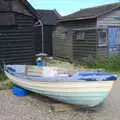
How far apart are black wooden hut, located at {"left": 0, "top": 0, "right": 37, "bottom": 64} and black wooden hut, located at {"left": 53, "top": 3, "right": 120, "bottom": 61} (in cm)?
475

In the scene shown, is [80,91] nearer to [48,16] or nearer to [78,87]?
[78,87]

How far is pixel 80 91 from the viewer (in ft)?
25.0

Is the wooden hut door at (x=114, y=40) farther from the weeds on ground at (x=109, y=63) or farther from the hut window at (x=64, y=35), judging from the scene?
the hut window at (x=64, y=35)

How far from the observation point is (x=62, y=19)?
21000 mm

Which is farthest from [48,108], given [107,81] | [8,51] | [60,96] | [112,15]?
[112,15]

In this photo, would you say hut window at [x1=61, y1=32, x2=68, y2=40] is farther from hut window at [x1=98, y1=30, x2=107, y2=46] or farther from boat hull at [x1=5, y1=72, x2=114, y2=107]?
boat hull at [x1=5, y1=72, x2=114, y2=107]

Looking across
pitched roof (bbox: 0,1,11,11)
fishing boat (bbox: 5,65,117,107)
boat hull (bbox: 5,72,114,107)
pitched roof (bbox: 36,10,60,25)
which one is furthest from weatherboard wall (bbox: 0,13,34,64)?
pitched roof (bbox: 36,10,60,25)

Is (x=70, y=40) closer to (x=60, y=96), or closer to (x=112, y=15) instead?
(x=112, y=15)

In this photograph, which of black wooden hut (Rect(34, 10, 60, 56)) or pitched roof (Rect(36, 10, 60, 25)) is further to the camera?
pitched roof (Rect(36, 10, 60, 25))

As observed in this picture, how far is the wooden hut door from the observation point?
1800 cm

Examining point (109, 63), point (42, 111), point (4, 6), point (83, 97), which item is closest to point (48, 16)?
point (109, 63)

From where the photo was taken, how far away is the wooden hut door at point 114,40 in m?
18.0

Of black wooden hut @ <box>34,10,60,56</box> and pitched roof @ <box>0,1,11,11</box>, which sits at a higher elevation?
pitched roof @ <box>0,1,11,11</box>

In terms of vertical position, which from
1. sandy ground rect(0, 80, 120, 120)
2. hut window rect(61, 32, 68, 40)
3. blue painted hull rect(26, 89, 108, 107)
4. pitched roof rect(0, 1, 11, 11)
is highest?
pitched roof rect(0, 1, 11, 11)
